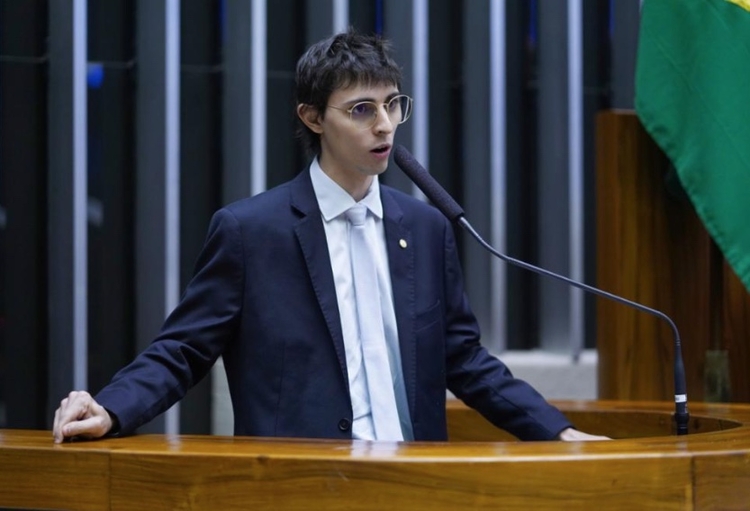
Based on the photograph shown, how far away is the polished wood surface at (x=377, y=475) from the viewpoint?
1655 millimetres

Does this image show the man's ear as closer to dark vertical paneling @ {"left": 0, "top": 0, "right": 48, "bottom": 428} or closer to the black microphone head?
the black microphone head

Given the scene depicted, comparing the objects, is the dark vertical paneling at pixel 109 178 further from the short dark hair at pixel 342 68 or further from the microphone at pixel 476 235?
the microphone at pixel 476 235

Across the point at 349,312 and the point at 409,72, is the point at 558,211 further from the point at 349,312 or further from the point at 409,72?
the point at 349,312

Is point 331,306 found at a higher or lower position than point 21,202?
lower

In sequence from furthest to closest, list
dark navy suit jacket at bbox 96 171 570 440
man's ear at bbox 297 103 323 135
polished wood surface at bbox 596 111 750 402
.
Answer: polished wood surface at bbox 596 111 750 402 < man's ear at bbox 297 103 323 135 < dark navy suit jacket at bbox 96 171 570 440

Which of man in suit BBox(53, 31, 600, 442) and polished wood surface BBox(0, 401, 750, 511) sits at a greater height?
man in suit BBox(53, 31, 600, 442)

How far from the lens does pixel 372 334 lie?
7.23ft

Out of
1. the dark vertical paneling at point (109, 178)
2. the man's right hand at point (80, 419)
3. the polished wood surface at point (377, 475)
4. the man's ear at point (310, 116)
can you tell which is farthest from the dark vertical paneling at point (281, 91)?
the polished wood surface at point (377, 475)

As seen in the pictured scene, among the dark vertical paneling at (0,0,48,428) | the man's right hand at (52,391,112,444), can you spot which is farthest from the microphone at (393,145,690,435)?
the dark vertical paneling at (0,0,48,428)

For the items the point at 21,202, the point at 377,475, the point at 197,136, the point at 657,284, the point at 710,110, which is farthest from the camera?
the point at 197,136

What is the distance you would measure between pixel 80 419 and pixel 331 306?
0.50 metres

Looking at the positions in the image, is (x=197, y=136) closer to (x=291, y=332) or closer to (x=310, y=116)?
(x=310, y=116)

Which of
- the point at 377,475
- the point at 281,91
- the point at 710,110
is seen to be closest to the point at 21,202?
the point at 281,91

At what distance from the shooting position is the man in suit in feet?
7.11
